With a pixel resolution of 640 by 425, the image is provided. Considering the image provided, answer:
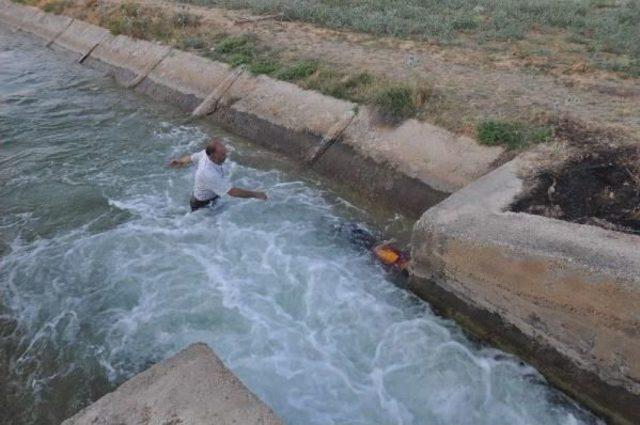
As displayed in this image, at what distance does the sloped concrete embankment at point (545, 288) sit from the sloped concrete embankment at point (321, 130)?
171 centimetres

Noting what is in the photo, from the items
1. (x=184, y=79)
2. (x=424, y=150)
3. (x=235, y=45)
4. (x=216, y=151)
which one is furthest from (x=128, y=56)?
(x=424, y=150)

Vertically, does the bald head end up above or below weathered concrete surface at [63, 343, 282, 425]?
above

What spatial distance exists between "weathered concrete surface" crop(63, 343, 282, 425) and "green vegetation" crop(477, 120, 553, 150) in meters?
5.30

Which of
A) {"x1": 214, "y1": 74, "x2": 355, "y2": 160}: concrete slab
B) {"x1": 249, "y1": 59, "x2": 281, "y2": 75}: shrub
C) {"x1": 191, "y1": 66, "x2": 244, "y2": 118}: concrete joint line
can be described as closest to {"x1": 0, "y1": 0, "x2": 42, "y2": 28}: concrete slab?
{"x1": 191, "y1": 66, "x2": 244, "y2": 118}: concrete joint line

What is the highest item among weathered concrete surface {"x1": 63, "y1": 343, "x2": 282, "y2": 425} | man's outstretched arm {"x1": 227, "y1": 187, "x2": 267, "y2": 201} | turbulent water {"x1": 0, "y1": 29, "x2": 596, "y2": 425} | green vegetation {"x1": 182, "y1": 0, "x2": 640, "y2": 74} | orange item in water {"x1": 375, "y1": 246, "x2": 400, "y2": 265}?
green vegetation {"x1": 182, "y1": 0, "x2": 640, "y2": 74}

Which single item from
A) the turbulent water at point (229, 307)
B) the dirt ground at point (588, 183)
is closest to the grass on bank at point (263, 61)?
the turbulent water at point (229, 307)

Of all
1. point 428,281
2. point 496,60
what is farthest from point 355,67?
point 428,281

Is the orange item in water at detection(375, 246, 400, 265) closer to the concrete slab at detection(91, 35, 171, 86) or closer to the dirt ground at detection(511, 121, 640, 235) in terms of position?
the dirt ground at detection(511, 121, 640, 235)

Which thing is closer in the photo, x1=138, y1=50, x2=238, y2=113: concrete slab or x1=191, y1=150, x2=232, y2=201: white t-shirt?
x1=191, y1=150, x2=232, y2=201: white t-shirt

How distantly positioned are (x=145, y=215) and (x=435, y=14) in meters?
10.5

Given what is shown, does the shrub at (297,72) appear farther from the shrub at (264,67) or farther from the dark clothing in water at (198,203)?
the dark clothing in water at (198,203)

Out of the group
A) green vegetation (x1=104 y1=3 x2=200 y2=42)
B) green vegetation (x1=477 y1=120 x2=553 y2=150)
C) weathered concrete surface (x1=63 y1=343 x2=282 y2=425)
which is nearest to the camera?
weathered concrete surface (x1=63 y1=343 x2=282 y2=425)

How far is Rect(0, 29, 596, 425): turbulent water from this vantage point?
16.7 ft

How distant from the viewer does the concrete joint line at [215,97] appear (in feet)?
36.7
